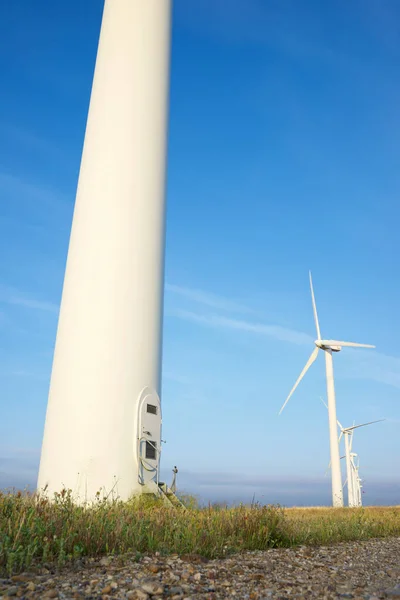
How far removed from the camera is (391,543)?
10352mm

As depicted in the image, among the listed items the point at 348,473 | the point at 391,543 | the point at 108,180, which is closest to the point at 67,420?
the point at 108,180

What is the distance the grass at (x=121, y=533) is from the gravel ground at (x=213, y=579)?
1.08ft

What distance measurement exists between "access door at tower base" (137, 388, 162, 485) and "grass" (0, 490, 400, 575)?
3040 millimetres

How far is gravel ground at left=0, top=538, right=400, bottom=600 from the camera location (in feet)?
15.6

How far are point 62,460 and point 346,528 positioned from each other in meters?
6.13

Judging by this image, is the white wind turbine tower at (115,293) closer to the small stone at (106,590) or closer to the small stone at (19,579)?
the small stone at (19,579)

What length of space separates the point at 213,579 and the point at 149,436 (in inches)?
287

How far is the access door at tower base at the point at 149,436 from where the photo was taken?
40.6ft

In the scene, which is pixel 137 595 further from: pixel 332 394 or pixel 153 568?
pixel 332 394

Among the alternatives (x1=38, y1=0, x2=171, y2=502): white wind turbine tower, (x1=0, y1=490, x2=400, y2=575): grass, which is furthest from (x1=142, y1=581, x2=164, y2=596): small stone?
(x1=38, y1=0, x2=171, y2=502): white wind turbine tower

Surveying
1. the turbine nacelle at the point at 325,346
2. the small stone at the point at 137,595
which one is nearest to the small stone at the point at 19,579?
the small stone at the point at 137,595

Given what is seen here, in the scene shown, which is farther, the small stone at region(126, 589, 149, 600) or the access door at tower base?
the access door at tower base

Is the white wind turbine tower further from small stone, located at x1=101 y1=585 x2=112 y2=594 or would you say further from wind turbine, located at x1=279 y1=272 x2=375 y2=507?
wind turbine, located at x1=279 y1=272 x2=375 y2=507

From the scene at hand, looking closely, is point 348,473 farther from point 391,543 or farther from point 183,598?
point 183,598
